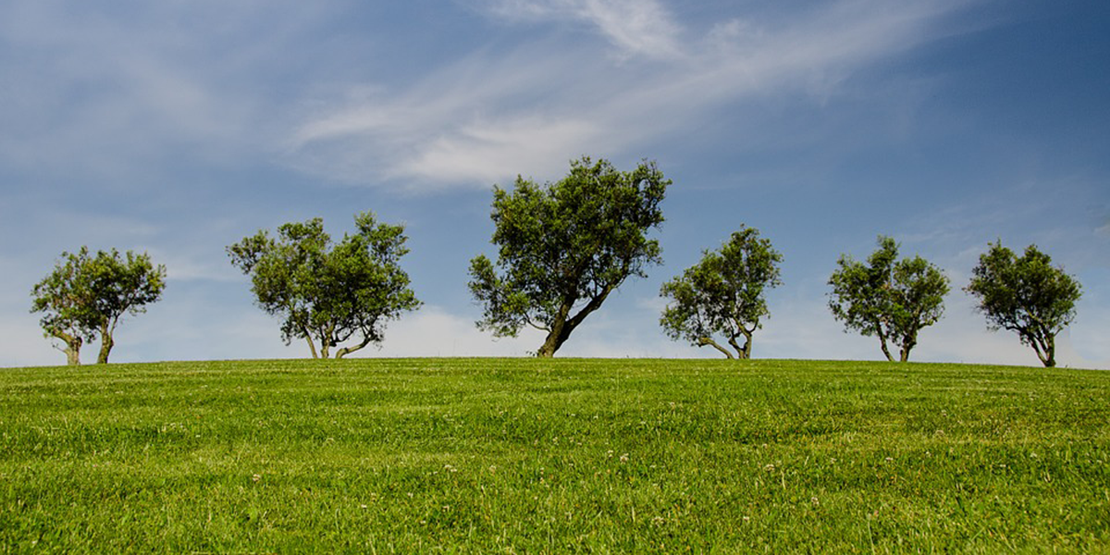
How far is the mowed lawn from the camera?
20.5ft

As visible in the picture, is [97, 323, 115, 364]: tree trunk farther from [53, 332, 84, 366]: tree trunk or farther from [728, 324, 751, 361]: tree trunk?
[728, 324, 751, 361]: tree trunk

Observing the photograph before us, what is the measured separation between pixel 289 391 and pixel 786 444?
1347 centimetres

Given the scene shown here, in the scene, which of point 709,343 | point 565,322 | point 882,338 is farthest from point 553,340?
point 882,338

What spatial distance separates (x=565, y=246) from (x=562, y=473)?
43.0 m

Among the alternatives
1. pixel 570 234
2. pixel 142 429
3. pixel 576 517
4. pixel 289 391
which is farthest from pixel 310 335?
pixel 576 517

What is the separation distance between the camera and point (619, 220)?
171 feet

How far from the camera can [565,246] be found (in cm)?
5112

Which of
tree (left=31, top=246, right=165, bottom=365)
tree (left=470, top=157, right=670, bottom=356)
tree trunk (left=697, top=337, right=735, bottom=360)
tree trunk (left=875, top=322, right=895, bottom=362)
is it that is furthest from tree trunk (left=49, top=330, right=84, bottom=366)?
tree trunk (left=875, top=322, right=895, bottom=362)

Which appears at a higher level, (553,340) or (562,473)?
(553,340)

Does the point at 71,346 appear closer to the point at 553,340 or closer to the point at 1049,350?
the point at 553,340

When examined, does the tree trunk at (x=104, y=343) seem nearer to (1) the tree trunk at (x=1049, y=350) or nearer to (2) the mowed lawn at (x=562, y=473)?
(2) the mowed lawn at (x=562, y=473)

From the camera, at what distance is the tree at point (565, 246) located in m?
50.5

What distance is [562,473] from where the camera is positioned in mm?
8484

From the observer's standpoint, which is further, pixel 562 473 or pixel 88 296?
pixel 88 296
